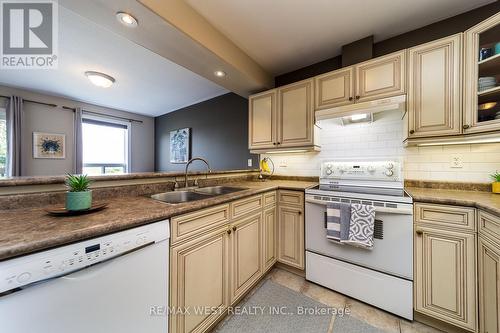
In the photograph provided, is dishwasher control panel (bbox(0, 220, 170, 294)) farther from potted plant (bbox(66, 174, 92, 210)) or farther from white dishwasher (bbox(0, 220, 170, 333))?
potted plant (bbox(66, 174, 92, 210))

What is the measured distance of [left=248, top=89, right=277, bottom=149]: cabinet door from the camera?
2451 mm

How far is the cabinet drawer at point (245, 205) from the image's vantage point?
4.77ft

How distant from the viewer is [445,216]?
1288mm

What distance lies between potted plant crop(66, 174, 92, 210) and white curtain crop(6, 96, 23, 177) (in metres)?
3.75

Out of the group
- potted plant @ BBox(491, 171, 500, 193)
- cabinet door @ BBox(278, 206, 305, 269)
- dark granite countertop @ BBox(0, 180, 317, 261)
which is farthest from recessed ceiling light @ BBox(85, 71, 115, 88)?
potted plant @ BBox(491, 171, 500, 193)

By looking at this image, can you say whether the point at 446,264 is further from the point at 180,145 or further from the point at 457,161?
the point at 180,145

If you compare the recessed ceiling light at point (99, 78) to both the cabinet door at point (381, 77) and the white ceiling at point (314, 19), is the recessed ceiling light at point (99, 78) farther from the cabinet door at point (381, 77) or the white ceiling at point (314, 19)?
the cabinet door at point (381, 77)

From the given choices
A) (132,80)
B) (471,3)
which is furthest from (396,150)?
(132,80)

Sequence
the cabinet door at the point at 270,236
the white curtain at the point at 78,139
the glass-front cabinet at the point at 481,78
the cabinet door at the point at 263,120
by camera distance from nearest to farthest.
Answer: the glass-front cabinet at the point at 481,78
the cabinet door at the point at 270,236
the cabinet door at the point at 263,120
the white curtain at the point at 78,139

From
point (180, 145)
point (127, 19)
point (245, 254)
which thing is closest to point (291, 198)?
point (245, 254)

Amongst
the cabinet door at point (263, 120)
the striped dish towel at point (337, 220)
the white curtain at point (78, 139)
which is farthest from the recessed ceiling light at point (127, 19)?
the white curtain at point (78, 139)

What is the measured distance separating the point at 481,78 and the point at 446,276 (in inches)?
57.6

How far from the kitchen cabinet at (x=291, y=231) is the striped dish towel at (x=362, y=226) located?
0.48m

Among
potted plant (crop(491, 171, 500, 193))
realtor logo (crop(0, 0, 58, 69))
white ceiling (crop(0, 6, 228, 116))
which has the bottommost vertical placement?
potted plant (crop(491, 171, 500, 193))
